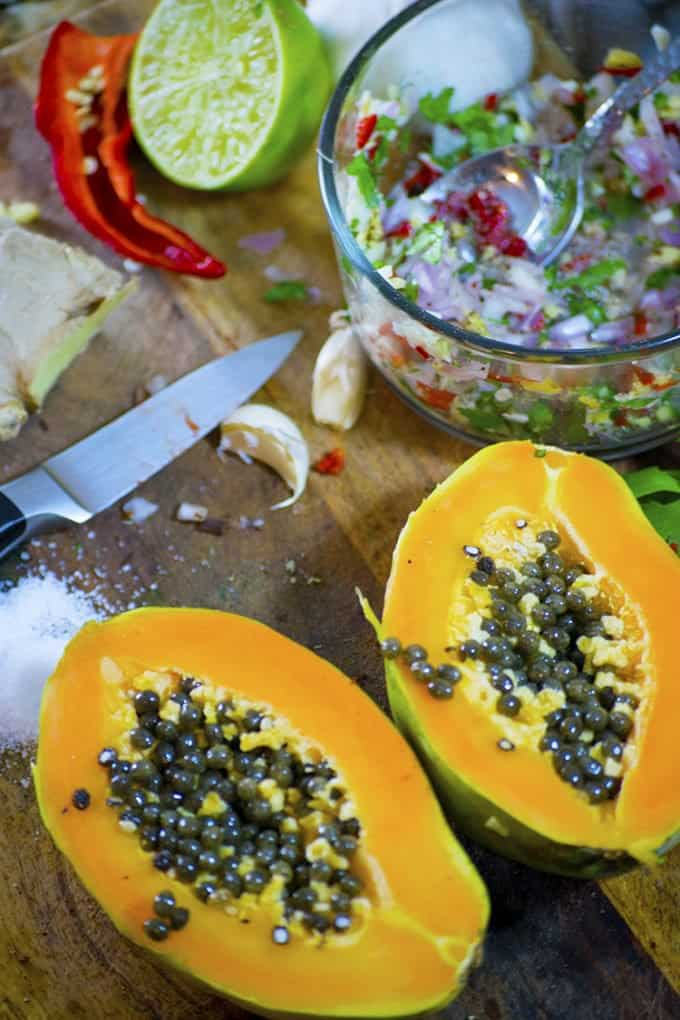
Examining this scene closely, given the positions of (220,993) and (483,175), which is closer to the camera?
(220,993)

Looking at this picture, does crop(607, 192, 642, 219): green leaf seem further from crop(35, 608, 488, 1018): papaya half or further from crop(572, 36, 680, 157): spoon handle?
crop(35, 608, 488, 1018): papaya half

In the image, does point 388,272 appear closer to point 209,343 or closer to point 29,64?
point 209,343

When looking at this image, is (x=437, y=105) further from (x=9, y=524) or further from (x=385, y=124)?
(x=9, y=524)

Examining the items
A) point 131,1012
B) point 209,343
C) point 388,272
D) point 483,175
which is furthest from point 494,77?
point 131,1012

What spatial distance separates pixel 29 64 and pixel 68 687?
4.50 ft

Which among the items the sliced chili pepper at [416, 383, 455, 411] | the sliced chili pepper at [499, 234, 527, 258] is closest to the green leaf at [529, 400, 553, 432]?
the sliced chili pepper at [416, 383, 455, 411]

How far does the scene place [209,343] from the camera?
1.95 metres

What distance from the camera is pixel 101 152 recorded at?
2020 mm

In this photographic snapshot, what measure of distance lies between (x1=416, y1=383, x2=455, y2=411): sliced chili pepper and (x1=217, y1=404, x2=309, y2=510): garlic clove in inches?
8.2

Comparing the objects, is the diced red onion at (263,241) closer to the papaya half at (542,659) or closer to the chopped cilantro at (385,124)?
the chopped cilantro at (385,124)

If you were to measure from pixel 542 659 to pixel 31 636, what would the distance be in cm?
76

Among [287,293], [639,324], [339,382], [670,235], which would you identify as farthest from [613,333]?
[287,293]

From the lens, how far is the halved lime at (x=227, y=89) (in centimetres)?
190

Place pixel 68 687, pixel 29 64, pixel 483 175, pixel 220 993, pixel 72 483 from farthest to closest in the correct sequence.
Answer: pixel 29 64, pixel 483 175, pixel 72 483, pixel 68 687, pixel 220 993
